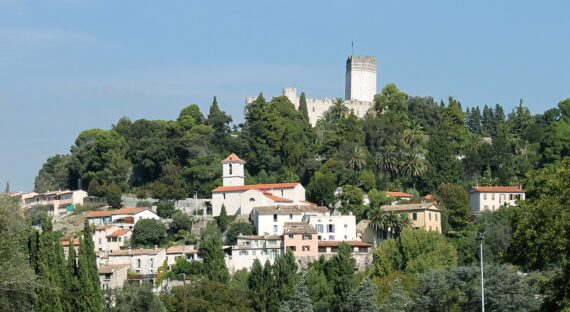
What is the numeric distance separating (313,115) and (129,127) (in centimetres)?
1776

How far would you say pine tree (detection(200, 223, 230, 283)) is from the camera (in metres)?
88.2

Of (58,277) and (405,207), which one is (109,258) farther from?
(58,277)

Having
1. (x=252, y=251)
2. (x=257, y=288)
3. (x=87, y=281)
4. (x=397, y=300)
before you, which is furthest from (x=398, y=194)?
(x=87, y=281)

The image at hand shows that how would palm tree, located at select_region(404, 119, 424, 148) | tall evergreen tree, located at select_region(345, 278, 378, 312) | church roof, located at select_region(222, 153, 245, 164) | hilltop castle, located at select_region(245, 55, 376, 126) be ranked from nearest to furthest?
tall evergreen tree, located at select_region(345, 278, 378, 312) → church roof, located at select_region(222, 153, 245, 164) → palm tree, located at select_region(404, 119, 424, 148) → hilltop castle, located at select_region(245, 55, 376, 126)

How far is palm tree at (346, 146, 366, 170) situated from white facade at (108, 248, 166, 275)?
64.7 feet

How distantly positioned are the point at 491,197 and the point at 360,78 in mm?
30606

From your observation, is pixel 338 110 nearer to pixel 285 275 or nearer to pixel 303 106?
pixel 303 106

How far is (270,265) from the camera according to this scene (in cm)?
8606

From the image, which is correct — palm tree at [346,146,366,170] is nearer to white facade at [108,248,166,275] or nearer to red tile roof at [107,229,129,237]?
red tile roof at [107,229,129,237]

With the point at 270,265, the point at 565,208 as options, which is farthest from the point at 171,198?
the point at 565,208

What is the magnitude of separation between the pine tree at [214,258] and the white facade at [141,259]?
13.5 ft

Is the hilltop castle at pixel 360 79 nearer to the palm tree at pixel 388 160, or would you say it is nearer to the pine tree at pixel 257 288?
the palm tree at pixel 388 160

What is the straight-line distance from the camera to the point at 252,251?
95250 mm

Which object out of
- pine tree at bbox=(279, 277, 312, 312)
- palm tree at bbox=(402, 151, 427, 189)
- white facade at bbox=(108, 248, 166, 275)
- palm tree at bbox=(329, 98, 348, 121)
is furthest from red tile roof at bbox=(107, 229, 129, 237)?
palm tree at bbox=(329, 98, 348, 121)
